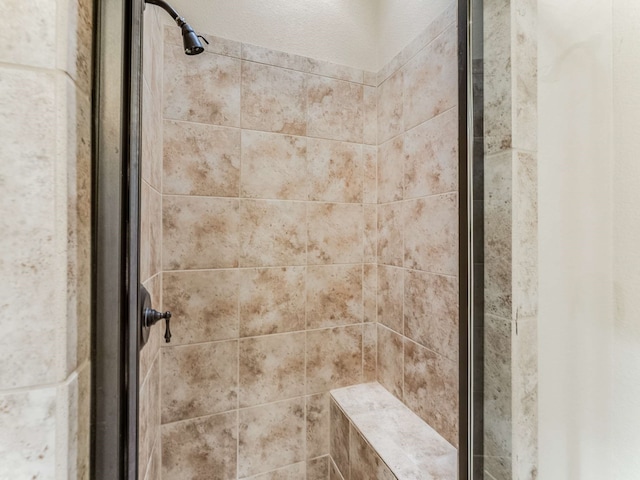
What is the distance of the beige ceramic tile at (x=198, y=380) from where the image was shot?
1087mm

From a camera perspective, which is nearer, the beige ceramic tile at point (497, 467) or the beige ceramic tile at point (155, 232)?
the beige ceramic tile at point (497, 467)

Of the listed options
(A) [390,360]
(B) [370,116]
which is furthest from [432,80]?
(A) [390,360]

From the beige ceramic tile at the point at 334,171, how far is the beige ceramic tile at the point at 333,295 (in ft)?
1.11

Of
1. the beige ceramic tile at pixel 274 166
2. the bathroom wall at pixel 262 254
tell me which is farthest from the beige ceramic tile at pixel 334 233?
the beige ceramic tile at pixel 274 166

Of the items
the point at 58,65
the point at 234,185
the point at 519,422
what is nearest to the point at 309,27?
the point at 234,185

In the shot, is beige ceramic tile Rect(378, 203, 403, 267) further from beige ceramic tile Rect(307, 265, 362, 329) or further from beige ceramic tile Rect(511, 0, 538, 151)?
beige ceramic tile Rect(511, 0, 538, 151)

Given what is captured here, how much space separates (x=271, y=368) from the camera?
1229mm

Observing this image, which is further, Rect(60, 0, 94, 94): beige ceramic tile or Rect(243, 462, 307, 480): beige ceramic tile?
Rect(243, 462, 307, 480): beige ceramic tile

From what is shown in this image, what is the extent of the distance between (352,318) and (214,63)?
1252mm

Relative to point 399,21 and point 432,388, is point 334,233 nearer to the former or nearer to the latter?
point 432,388

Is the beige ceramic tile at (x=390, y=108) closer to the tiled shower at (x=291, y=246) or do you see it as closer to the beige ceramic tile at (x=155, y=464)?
the tiled shower at (x=291, y=246)

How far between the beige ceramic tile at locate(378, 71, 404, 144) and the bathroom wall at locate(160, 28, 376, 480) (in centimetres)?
5

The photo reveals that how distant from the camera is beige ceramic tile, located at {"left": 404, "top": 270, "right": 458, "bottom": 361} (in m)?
0.99

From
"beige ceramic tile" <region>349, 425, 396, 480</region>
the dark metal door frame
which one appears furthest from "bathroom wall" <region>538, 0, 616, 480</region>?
the dark metal door frame
